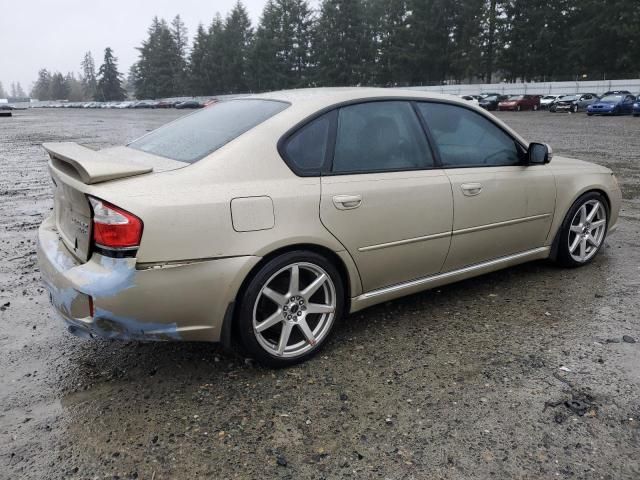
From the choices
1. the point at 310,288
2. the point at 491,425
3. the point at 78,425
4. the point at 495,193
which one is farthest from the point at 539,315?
the point at 78,425

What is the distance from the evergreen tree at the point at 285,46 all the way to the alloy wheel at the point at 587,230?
86071 millimetres

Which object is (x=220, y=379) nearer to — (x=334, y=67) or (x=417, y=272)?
(x=417, y=272)

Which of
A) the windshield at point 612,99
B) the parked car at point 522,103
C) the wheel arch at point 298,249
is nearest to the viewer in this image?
the wheel arch at point 298,249

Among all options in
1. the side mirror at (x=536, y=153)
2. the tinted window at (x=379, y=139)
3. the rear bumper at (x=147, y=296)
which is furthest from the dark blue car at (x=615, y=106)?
the rear bumper at (x=147, y=296)

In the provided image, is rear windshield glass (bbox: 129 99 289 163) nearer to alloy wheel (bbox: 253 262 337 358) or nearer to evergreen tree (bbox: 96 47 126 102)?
alloy wheel (bbox: 253 262 337 358)

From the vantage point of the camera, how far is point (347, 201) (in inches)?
125

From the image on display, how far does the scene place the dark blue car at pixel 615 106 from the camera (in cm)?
3191

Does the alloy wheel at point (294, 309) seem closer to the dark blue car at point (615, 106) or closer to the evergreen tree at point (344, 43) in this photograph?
the dark blue car at point (615, 106)

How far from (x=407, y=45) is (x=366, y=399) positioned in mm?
80395

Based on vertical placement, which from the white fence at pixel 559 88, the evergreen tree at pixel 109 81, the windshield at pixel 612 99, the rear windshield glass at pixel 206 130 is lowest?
the rear windshield glass at pixel 206 130

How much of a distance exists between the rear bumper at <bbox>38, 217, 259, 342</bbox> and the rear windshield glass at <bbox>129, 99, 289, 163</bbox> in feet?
2.23

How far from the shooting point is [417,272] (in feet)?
11.8

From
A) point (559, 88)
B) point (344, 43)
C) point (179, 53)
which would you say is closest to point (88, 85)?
point (179, 53)

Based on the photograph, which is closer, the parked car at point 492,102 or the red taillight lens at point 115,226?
the red taillight lens at point 115,226
